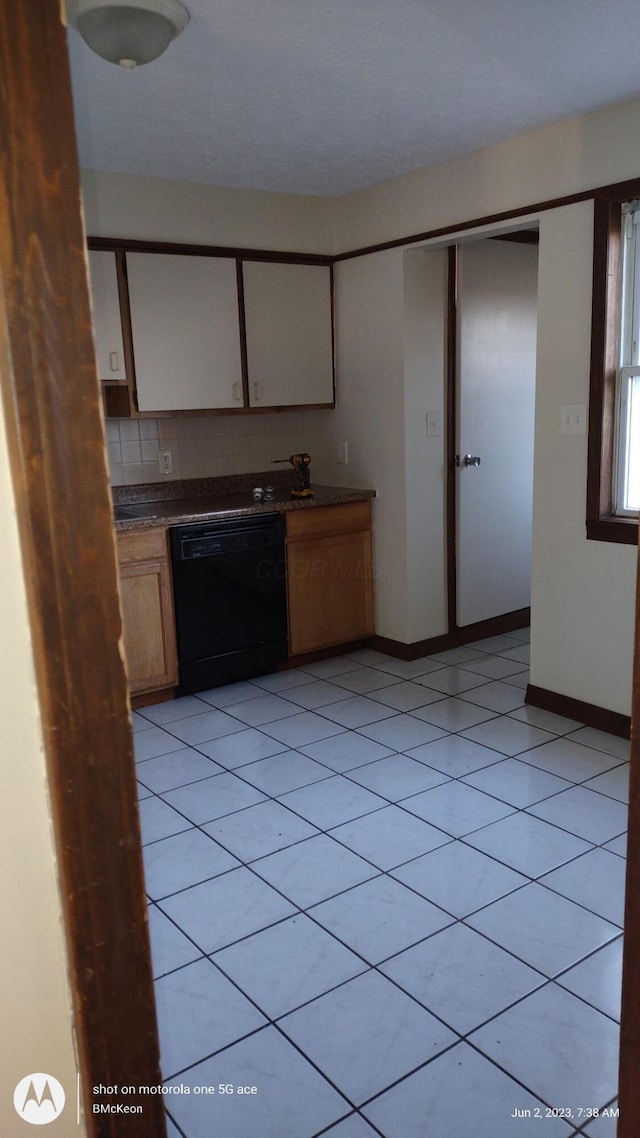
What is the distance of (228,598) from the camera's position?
13.2 feet

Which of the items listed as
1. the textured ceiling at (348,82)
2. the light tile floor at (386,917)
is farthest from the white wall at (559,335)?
the light tile floor at (386,917)

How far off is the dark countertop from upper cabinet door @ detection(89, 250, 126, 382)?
0.64 m

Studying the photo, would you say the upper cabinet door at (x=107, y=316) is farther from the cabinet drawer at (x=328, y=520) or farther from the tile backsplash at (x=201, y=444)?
the cabinet drawer at (x=328, y=520)

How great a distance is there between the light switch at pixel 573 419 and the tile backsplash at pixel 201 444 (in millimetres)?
1709

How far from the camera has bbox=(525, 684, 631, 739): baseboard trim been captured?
11.1 feet

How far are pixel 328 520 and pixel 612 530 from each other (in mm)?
1518

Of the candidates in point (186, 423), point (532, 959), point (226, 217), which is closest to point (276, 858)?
point (532, 959)

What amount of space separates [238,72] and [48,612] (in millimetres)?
2392

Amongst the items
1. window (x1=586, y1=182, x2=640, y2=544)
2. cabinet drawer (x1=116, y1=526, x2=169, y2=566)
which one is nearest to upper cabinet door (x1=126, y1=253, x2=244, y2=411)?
cabinet drawer (x1=116, y1=526, x2=169, y2=566)

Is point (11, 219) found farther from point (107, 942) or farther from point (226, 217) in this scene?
point (226, 217)

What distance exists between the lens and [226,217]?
411cm

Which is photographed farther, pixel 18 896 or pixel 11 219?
pixel 18 896

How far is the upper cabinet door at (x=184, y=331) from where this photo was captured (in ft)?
12.6

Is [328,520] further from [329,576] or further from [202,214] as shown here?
[202,214]
